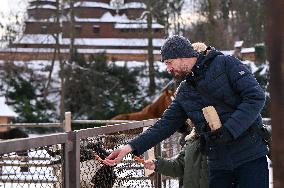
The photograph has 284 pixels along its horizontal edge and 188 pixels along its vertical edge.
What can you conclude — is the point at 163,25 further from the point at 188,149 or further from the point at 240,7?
the point at 188,149

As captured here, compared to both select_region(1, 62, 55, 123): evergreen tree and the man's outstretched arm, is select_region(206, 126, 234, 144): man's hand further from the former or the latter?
select_region(1, 62, 55, 123): evergreen tree

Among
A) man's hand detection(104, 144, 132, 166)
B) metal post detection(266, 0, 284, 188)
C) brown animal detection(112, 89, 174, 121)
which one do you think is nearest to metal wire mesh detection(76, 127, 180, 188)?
man's hand detection(104, 144, 132, 166)

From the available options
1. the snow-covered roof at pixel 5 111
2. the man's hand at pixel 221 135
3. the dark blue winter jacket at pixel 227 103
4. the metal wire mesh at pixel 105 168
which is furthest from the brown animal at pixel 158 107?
the snow-covered roof at pixel 5 111

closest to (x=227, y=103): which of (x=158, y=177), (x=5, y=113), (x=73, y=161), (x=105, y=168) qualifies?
(x=73, y=161)

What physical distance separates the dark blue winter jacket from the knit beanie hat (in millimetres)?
75

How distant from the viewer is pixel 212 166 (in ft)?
12.0

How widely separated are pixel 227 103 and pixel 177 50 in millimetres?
402

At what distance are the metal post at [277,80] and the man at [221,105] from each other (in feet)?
6.50

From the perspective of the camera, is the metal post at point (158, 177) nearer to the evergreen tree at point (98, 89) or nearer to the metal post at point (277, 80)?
the metal post at point (277, 80)

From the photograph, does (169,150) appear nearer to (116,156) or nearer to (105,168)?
(105,168)

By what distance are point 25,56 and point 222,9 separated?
14.3 m

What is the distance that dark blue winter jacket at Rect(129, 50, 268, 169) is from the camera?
11.0ft

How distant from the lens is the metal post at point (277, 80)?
1.32 m

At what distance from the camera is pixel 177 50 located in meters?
3.57
